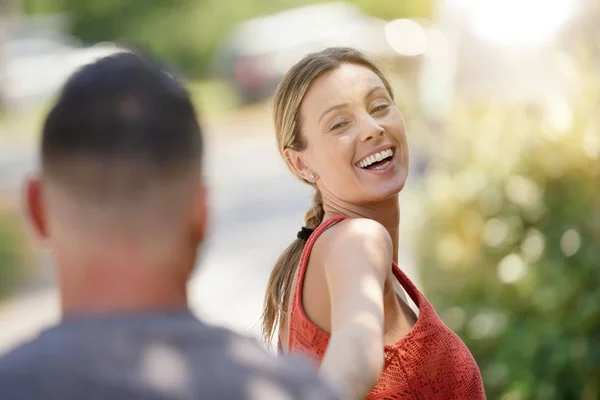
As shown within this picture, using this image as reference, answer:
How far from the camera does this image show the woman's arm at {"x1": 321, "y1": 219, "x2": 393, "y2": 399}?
5.25 ft

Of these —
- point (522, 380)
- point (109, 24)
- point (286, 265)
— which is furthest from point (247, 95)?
point (286, 265)

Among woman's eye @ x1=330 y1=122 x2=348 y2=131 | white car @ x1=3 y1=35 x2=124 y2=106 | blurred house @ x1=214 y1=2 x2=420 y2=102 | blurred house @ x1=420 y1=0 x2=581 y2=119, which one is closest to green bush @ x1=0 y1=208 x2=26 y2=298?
blurred house @ x1=420 y1=0 x2=581 y2=119

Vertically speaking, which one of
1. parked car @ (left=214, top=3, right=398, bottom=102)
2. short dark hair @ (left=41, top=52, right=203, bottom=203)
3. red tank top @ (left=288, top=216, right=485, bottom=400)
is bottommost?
red tank top @ (left=288, top=216, right=485, bottom=400)

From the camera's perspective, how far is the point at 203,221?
4.67 ft

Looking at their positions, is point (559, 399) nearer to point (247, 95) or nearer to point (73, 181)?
point (73, 181)

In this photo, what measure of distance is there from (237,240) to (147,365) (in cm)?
938

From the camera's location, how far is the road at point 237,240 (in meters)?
8.16

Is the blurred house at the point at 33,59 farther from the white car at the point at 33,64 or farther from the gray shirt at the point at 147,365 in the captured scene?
the gray shirt at the point at 147,365

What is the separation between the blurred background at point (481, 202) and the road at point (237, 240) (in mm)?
28

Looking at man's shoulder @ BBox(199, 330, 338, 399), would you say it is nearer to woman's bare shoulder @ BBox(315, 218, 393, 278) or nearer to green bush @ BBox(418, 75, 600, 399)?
woman's bare shoulder @ BBox(315, 218, 393, 278)

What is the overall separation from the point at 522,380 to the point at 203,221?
346cm

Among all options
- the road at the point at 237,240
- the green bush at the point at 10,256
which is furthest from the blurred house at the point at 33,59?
the green bush at the point at 10,256

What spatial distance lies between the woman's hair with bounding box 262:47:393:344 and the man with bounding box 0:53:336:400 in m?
0.84

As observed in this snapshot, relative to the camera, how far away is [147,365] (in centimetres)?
128
